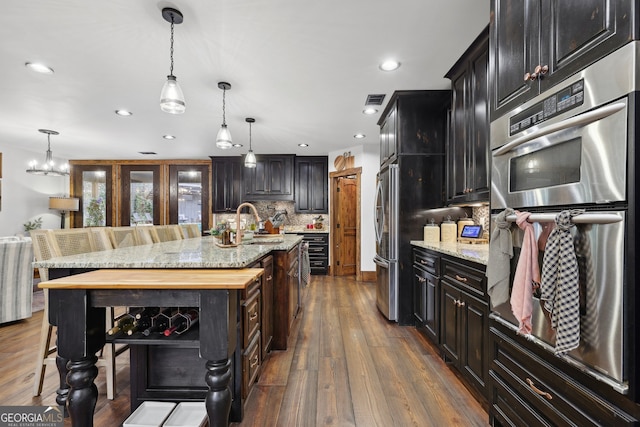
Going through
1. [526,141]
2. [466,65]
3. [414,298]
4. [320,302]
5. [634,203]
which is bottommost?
[320,302]

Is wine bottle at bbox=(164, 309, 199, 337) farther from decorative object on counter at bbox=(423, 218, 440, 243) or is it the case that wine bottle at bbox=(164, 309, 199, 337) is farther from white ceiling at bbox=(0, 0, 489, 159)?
decorative object on counter at bbox=(423, 218, 440, 243)

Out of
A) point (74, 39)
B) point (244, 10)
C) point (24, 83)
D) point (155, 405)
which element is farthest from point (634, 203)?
point (24, 83)

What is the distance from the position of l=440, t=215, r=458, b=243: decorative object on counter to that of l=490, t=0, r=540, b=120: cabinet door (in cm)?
164

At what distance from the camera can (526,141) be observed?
119cm

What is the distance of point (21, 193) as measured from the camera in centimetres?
574

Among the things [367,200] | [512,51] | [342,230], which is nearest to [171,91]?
[512,51]

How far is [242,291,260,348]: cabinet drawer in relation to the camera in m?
1.64

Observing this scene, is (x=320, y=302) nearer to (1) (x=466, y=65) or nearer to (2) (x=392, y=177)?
(2) (x=392, y=177)

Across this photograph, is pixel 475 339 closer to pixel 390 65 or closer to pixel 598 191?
pixel 598 191

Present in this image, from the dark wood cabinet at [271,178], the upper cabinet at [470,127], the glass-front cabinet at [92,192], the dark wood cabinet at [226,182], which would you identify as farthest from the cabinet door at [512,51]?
the glass-front cabinet at [92,192]

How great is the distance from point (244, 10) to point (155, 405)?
2429 millimetres

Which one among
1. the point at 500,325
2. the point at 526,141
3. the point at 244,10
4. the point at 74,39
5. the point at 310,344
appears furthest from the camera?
the point at 310,344

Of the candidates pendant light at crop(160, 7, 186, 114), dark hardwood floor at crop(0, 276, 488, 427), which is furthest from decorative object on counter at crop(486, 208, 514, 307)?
pendant light at crop(160, 7, 186, 114)

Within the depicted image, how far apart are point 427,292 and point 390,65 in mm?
2049
